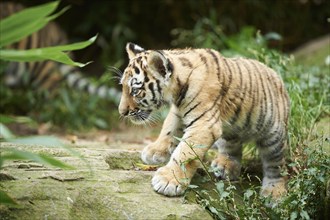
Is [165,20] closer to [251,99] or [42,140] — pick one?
[251,99]

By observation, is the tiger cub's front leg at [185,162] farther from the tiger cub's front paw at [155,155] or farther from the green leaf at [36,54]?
the green leaf at [36,54]

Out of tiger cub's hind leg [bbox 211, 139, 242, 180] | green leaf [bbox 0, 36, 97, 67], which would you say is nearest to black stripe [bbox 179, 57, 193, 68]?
tiger cub's hind leg [bbox 211, 139, 242, 180]

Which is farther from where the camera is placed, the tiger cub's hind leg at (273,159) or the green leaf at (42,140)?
the tiger cub's hind leg at (273,159)

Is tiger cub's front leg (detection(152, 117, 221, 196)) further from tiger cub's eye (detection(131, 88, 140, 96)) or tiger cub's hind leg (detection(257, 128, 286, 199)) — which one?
tiger cub's hind leg (detection(257, 128, 286, 199))

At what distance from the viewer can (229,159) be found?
461 centimetres

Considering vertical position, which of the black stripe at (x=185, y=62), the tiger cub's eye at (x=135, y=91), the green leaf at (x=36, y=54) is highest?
the green leaf at (x=36, y=54)

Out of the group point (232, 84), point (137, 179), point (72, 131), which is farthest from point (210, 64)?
point (72, 131)

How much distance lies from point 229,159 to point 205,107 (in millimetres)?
688

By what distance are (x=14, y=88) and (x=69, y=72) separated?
84cm

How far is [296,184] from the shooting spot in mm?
3896

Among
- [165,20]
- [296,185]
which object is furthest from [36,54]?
[165,20]

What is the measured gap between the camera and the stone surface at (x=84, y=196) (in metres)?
3.47

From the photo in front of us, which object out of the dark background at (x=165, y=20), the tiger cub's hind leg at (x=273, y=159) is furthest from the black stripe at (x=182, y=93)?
the dark background at (x=165, y=20)

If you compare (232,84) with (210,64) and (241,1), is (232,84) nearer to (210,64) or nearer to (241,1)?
(210,64)
